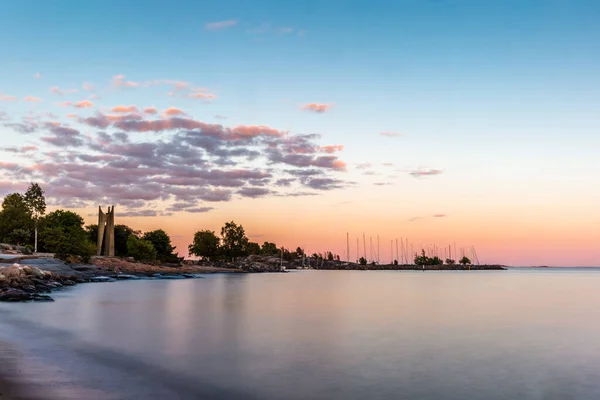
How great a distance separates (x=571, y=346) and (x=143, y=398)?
926 inches

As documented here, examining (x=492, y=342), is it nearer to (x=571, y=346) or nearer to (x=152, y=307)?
(x=571, y=346)

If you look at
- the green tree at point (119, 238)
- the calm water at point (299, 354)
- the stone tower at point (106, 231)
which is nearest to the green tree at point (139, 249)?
the green tree at point (119, 238)

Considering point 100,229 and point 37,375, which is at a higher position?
point 100,229

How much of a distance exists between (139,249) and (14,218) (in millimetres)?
61710

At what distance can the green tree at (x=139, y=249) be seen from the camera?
555 ft

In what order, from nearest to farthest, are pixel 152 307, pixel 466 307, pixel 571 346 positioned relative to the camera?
pixel 571 346 → pixel 152 307 → pixel 466 307

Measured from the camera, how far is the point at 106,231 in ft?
484

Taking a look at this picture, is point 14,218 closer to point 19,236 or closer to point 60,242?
point 19,236

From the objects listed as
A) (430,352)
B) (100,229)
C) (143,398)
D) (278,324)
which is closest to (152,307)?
(278,324)

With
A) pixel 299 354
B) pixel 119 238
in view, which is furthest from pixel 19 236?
pixel 299 354

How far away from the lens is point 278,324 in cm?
3475

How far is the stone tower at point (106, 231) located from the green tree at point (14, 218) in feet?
97.6

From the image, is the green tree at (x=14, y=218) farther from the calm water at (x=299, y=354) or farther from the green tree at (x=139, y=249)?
the calm water at (x=299, y=354)

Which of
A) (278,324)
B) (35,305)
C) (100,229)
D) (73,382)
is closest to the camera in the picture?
(73,382)
